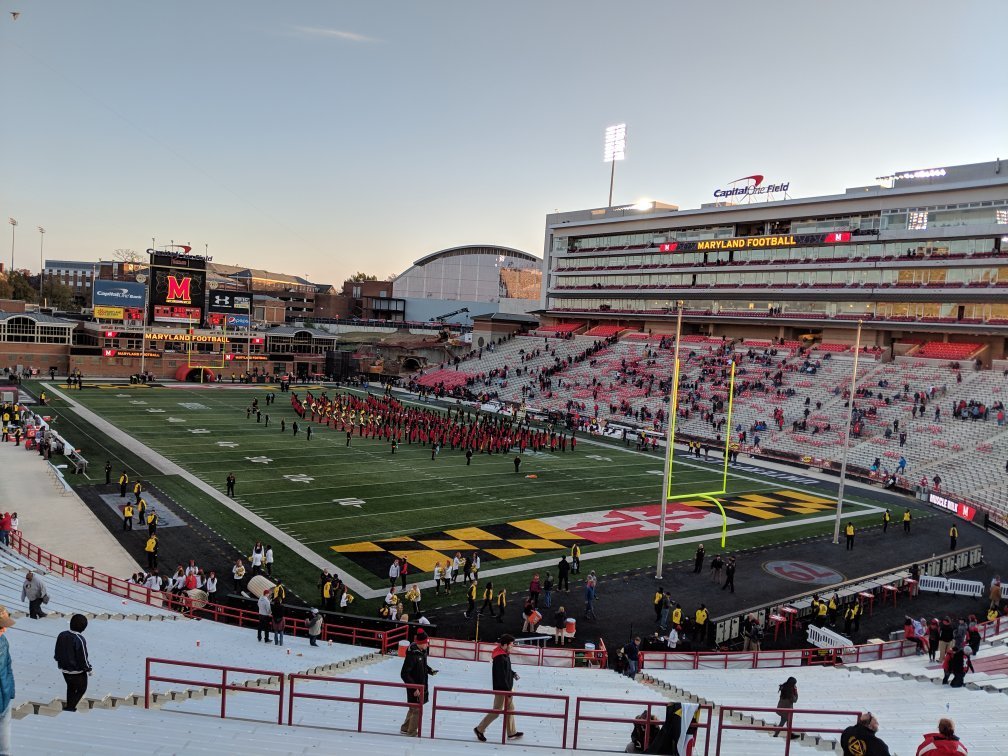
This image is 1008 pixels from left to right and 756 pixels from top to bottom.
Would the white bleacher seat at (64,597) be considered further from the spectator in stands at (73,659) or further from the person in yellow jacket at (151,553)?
the spectator in stands at (73,659)

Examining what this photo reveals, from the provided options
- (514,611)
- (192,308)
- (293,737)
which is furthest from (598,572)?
(192,308)

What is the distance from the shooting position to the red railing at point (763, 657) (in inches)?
560

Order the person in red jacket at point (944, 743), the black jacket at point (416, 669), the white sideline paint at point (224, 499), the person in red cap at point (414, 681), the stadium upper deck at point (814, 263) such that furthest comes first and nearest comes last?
the stadium upper deck at point (814, 263) → the white sideline paint at point (224, 499) → the black jacket at point (416, 669) → the person in red cap at point (414, 681) → the person in red jacket at point (944, 743)

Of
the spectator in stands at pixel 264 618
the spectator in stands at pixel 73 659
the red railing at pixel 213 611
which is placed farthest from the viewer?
the red railing at pixel 213 611

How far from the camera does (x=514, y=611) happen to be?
17484 mm

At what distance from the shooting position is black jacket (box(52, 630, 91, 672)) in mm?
7266

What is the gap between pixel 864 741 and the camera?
6113mm

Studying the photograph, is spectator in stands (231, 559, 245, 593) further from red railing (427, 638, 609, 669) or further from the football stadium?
red railing (427, 638, 609, 669)

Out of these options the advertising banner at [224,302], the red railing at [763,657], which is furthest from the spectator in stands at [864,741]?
the advertising banner at [224,302]

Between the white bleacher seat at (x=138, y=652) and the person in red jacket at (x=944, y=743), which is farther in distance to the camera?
the white bleacher seat at (x=138, y=652)

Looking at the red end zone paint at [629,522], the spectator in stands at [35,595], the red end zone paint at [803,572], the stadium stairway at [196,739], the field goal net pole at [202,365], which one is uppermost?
the field goal net pole at [202,365]

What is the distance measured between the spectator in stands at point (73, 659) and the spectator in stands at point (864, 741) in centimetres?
695

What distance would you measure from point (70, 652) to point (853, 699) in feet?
37.1

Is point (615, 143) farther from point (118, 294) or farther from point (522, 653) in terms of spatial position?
point (522, 653)
